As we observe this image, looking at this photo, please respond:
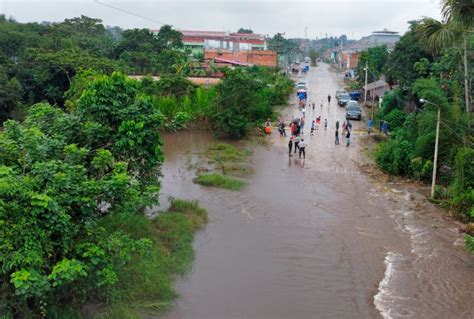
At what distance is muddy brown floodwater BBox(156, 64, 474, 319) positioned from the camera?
1085 cm

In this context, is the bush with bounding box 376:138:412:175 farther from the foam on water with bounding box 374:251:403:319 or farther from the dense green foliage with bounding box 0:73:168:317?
the dense green foliage with bounding box 0:73:168:317

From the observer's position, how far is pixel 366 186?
2019 centimetres

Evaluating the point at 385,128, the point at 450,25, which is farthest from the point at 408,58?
the point at 450,25

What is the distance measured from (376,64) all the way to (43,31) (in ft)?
117

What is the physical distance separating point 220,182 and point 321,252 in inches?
268

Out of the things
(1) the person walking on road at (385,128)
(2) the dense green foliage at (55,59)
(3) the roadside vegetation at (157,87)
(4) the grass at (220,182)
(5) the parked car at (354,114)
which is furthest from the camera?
(5) the parked car at (354,114)

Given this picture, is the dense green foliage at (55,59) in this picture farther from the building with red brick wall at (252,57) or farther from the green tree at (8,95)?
the building with red brick wall at (252,57)

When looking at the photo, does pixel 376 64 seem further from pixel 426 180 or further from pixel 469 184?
pixel 469 184

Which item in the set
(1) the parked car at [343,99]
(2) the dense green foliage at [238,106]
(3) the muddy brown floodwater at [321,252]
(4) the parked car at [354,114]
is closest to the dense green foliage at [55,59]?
(2) the dense green foliage at [238,106]

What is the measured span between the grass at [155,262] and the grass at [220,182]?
3.10 meters

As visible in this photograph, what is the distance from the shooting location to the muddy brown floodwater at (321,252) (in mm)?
10852

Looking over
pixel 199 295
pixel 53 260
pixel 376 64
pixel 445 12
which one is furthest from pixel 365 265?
pixel 376 64

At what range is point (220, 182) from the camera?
1959 centimetres

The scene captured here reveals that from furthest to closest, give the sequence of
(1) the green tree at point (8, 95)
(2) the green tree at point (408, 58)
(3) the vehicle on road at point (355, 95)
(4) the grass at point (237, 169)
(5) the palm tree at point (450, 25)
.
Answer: (3) the vehicle on road at point (355, 95)
(2) the green tree at point (408, 58)
(1) the green tree at point (8, 95)
(4) the grass at point (237, 169)
(5) the palm tree at point (450, 25)
